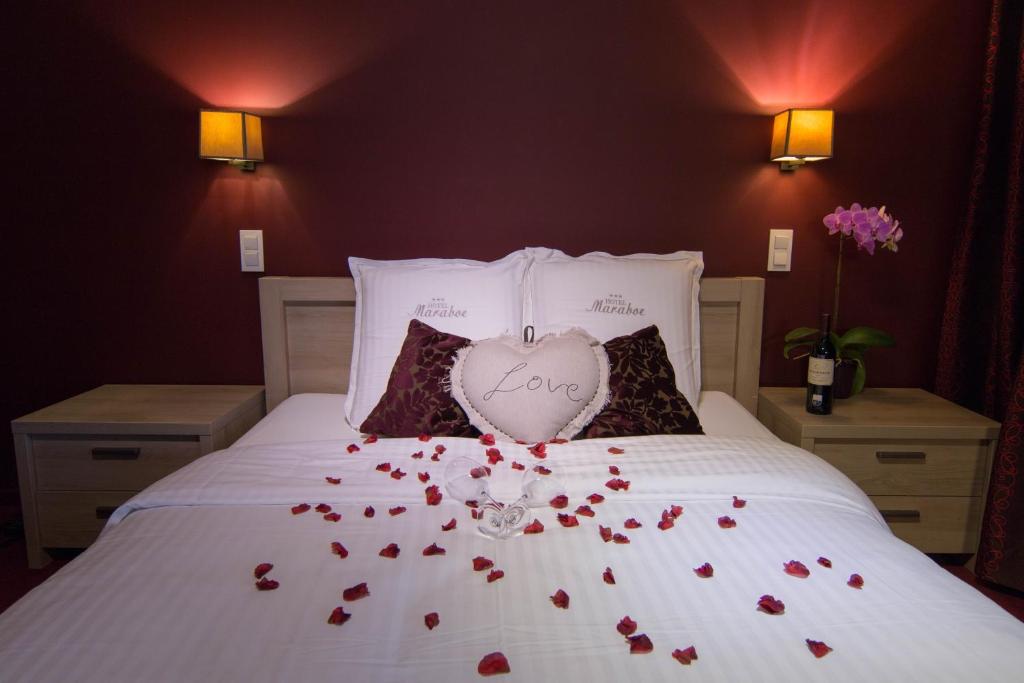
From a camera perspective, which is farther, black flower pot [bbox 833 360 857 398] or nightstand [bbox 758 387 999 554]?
black flower pot [bbox 833 360 857 398]

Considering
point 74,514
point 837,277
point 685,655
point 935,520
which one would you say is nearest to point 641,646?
point 685,655

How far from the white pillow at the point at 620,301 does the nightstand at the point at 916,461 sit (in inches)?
15.0

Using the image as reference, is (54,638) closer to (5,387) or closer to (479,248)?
(479,248)

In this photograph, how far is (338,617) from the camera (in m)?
0.92

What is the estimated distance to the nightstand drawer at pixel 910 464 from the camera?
196 centimetres

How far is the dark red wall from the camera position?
7.08ft

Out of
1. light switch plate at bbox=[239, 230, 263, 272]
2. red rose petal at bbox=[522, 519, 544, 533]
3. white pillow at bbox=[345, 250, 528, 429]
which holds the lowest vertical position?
red rose petal at bbox=[522, 519, 544, 533]

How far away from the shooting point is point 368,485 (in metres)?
1.35

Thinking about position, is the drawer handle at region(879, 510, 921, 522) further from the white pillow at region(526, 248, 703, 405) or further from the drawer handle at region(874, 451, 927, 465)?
the white pillow at region(526, 248, 703, 405)

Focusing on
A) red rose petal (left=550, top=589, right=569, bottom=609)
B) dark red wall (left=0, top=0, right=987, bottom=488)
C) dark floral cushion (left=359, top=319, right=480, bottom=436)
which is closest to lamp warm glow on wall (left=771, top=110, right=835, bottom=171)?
dark red wall (left=0, top=0, right=987, bottom=488)

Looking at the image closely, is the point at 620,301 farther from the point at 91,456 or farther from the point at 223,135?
the point at 91,456

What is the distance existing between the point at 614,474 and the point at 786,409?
0.96m

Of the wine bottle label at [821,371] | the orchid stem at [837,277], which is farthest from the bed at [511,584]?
the orchid stem at [837,277]

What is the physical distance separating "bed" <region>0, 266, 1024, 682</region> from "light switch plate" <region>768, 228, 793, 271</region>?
0.92 meters
